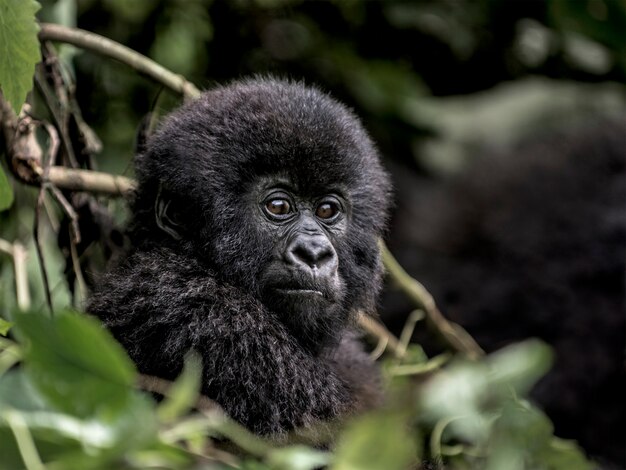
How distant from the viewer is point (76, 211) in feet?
9.69

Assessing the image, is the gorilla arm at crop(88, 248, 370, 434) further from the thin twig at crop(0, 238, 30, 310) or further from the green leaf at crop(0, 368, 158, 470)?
the green leaf at crop(0, 368, 158, 470)

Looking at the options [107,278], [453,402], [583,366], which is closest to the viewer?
[453,402]

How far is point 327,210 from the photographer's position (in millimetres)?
2783

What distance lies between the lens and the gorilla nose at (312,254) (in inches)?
102

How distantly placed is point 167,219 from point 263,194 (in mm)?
282

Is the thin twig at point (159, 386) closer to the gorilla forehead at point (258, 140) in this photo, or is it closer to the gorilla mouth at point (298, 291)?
the gorilla mouth at point (298, 291)

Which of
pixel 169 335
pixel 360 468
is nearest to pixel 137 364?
pixel 169 335

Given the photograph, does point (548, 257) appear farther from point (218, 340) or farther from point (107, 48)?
point (218, 340)

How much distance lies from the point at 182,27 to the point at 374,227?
2368 millimetres

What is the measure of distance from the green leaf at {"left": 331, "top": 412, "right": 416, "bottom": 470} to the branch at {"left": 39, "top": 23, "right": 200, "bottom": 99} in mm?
1989

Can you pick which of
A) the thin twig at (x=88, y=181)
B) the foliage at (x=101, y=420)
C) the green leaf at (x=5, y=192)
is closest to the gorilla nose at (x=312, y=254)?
the thin twig at (x=88, y=181)

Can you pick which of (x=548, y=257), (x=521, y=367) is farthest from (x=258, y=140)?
(x=548, y=257)

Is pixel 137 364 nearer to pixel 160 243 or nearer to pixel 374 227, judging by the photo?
pixel 160 243

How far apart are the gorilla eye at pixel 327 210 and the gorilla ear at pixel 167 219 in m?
0.42
